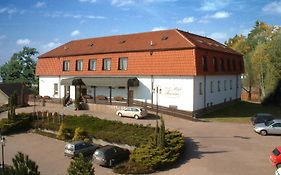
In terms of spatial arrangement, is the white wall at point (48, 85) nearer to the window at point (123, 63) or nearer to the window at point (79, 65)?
the window at point (79, 65)

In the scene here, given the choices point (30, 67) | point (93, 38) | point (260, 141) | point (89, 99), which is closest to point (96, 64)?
point (89, 99)

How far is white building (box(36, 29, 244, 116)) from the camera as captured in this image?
40.7m

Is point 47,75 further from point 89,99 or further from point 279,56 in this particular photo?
point 279,56

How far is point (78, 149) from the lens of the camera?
95.8 ft

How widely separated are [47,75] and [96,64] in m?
10.5

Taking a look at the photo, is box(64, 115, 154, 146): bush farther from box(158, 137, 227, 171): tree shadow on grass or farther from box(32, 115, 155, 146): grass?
box(158, 137, 227, 171): tree shadow on grass

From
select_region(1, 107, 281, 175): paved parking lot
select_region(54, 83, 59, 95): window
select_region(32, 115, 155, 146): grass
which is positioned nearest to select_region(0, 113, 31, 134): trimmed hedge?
select_region(32, 115, 155, 146): grass

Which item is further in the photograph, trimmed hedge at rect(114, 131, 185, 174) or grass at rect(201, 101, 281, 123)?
grass at rect(201, 101, 281, 123)

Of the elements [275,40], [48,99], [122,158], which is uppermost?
[275,40]

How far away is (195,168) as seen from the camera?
79.7 feet

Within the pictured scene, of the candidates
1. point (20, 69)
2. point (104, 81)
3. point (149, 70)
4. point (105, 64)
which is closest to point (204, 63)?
point (149, 70)

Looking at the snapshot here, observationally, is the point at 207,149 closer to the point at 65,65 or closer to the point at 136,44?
the point at 136,44

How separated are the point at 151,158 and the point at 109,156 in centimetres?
338

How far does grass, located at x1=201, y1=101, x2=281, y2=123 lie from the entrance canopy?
985 centimetres
